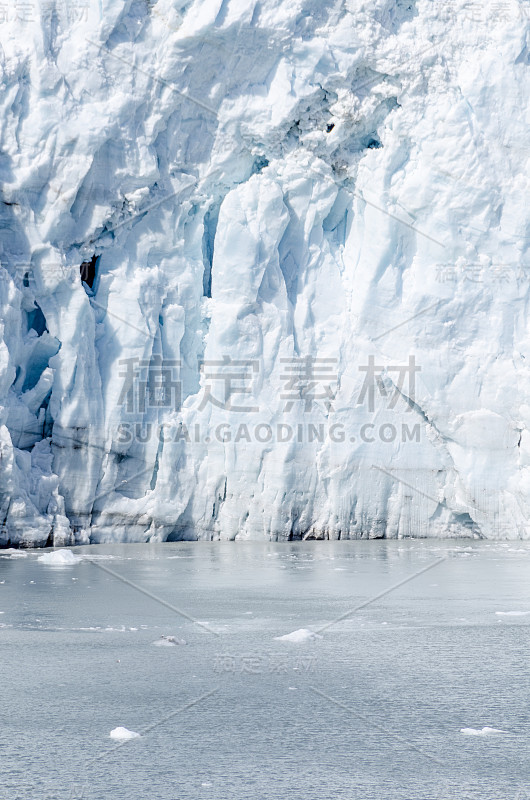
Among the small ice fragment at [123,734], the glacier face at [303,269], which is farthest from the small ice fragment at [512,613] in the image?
the glacier face at [303,269]

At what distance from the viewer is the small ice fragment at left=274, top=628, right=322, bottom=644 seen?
4613 mm

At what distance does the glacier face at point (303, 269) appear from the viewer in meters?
11.2

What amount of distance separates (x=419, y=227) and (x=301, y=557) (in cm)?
490

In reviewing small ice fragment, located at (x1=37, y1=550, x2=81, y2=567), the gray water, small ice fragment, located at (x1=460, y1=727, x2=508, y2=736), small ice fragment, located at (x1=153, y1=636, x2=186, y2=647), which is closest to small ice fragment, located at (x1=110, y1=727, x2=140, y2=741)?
the gray water

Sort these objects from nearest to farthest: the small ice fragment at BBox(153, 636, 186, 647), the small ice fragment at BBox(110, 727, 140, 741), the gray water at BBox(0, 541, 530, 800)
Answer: the gray water at BBox(0, 541, 530, 800), the small ice fragment at BBox(110, 727, 140, 741), the small ice fragment at BBox(153, 636, 186, 647)

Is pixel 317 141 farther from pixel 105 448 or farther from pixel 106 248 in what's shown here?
pixel 105 448

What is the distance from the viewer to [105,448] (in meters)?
11.0

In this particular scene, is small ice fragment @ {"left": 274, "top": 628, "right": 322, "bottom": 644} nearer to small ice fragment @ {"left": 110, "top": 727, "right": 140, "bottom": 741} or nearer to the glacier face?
small ice fragment @ {"left": 110, "top": 727, "right": 140, "bottom": 741}

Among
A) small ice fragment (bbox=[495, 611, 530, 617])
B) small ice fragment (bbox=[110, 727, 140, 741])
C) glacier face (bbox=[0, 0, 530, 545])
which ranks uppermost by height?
glacier face (bbox=[0, 0, 530, 545])

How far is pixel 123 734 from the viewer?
2.99 meters

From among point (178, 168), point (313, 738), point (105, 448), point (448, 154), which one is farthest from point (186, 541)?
point (313, 738)

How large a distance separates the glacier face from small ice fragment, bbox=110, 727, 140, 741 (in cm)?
805

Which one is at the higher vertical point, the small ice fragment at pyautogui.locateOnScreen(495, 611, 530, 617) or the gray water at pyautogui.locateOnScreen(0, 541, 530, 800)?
the small ice fragment at pyautogui.locateOnScreen(495, 611, 530, 617)

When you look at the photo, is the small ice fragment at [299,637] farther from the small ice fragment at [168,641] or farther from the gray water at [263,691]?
the small ice fragment at [168,641]
